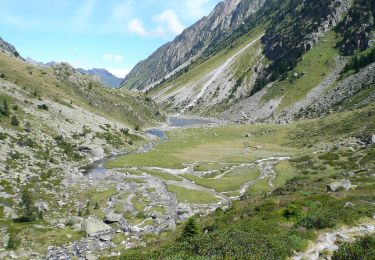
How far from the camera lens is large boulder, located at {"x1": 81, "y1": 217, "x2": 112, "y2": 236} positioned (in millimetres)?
44156

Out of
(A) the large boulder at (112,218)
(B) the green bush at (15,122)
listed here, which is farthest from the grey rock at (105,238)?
(B) the green bush at (15,122)

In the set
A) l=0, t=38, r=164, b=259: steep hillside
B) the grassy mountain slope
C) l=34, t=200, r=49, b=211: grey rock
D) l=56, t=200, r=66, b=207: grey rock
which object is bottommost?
the grassy mountain slope

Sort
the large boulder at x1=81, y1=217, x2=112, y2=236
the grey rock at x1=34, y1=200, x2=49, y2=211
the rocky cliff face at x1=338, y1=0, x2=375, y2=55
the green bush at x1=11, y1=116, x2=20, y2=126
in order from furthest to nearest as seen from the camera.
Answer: the rocky cliff face at x1=338, y1=0, x2=375, y2=55 → the green bush at x1=11, y1=116, x2=20, y2=126 → the grey rock at x1=34, y1=200, x2=49, y2=211 → the large boulder at x1=81, y1=217, x2=112, y2=236

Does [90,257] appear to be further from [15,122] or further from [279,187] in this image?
[15,122]

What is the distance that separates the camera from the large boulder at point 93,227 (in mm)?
44156

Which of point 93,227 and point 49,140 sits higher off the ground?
point 49,140

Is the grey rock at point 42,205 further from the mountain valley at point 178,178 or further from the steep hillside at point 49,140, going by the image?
the mountain valley at point 178,178

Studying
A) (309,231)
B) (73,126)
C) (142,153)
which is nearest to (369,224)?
(309,231)

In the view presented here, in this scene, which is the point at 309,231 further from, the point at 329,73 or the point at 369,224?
the point at 329,73

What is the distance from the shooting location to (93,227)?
1766 inches

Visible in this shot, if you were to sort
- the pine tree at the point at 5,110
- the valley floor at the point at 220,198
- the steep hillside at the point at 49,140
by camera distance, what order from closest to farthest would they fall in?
1. the valley floor at the point at 220,198
2. the steep hillside at the point at 49,140
3. the pine tree at the point at 5,110

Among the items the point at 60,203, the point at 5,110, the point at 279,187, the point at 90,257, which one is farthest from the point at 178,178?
the point at 5,110

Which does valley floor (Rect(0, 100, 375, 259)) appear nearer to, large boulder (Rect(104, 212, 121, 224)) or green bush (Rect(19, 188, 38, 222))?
large boulder (Rect(104, 212, 121, 224))

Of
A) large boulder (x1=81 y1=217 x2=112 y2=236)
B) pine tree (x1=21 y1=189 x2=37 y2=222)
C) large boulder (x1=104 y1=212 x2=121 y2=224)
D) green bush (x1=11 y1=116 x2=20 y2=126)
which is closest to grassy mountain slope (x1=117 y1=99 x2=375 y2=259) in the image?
large boulder (x1=81 y1=217 x2=112 y2=236)
